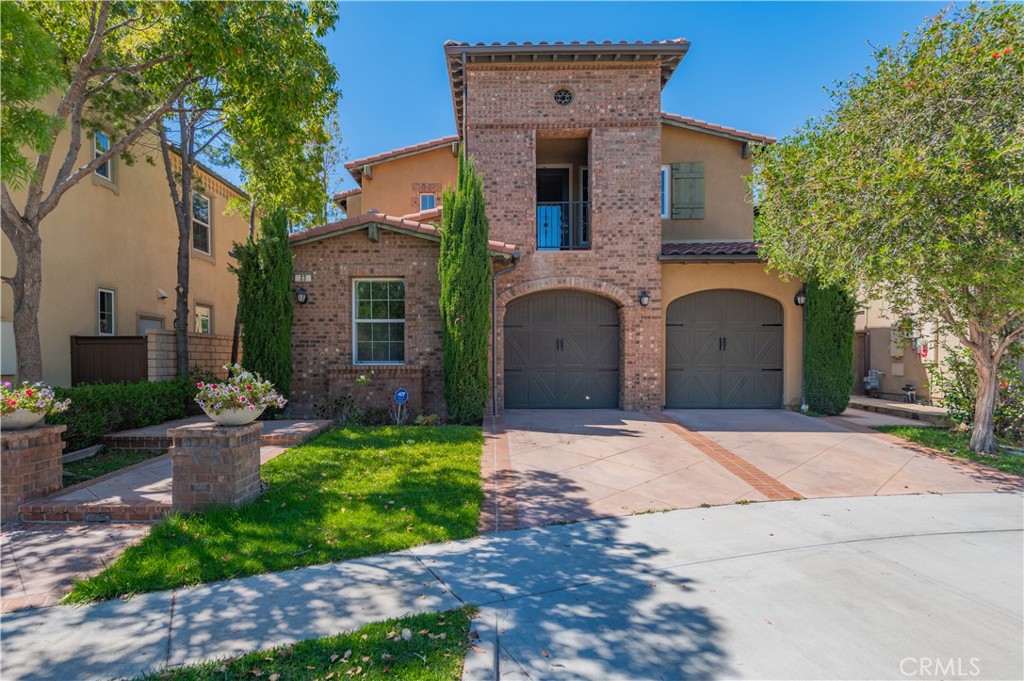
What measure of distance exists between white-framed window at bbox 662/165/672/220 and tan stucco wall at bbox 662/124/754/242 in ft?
0.64

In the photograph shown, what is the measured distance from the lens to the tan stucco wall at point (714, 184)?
12.0 m

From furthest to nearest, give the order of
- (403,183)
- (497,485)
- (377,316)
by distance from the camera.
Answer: (403,183) → (377,316) → (497,485)

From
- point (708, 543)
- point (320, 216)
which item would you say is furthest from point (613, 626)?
point (320, 216)

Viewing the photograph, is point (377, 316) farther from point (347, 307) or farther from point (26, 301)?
point (26, 301)

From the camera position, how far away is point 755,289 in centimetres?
1074

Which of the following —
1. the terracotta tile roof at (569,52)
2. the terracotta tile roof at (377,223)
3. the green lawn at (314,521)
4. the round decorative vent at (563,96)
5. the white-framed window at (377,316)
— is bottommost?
the green lawn at (314,521)

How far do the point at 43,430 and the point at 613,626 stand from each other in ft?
19.9

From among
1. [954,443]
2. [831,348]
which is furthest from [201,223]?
[954,443]

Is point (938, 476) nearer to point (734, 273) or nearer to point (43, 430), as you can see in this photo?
point (734, 273)

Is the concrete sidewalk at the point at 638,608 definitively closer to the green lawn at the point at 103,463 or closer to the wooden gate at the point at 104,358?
the green lawn at the point at 103,463

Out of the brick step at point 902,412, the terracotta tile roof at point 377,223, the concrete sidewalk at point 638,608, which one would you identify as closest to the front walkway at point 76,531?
the concrete sidewalk at point 638,608

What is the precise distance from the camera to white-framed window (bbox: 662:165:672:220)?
11906mm

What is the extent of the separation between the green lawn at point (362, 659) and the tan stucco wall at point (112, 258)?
9.77m

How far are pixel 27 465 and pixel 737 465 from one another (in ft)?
27.6
